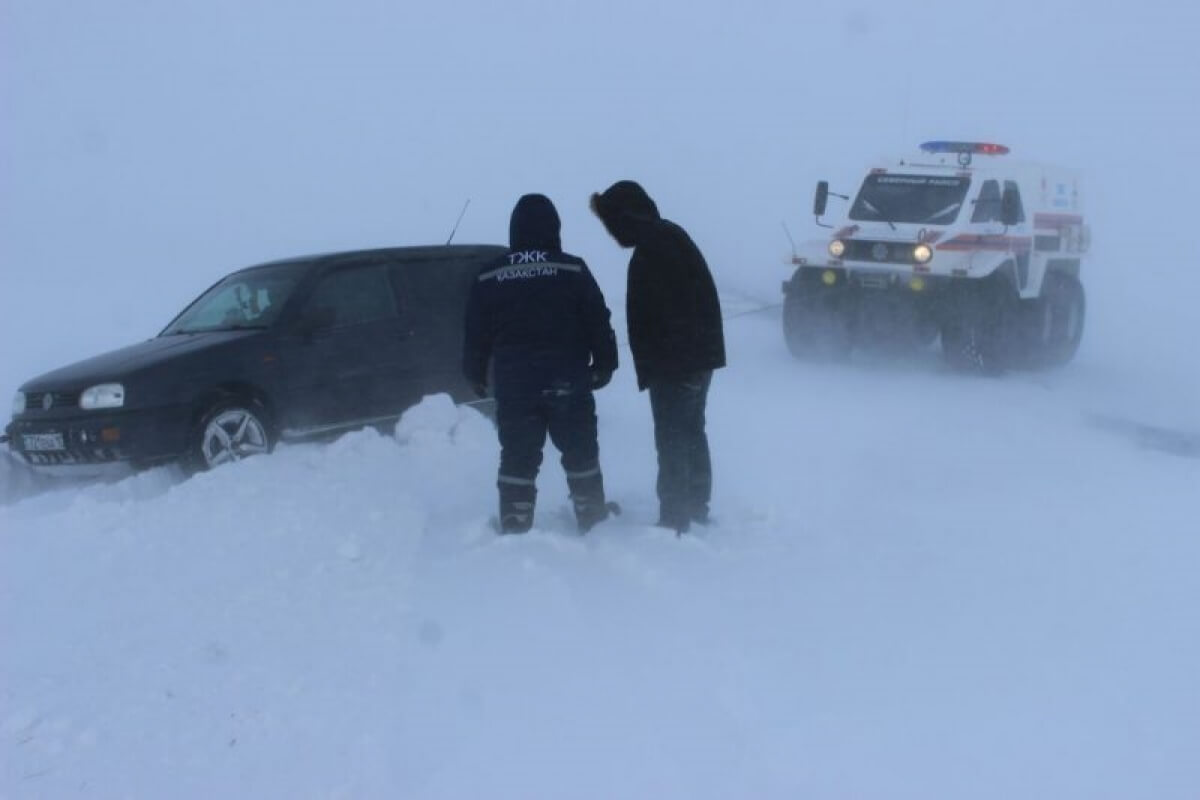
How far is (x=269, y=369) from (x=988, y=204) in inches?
312

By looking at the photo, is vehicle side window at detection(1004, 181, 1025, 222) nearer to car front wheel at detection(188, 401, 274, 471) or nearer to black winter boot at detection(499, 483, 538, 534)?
car front wheel at detection(188, 401, 274, 471)

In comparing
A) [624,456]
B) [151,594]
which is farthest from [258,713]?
[624,456]

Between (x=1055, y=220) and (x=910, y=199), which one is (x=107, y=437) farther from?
(x=1055, y=220)

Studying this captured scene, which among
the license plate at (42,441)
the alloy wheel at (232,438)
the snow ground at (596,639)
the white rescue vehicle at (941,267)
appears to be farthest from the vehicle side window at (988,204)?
the license plate at (42,441)

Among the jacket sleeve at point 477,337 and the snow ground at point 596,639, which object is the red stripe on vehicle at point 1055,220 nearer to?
the snow ground at point 596,639

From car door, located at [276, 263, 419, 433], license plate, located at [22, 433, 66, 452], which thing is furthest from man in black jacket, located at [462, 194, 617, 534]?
license plate, located at [22, 433, 66, 452]

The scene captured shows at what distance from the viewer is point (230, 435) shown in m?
7.25

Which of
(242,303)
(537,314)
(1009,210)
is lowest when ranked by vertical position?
(1009,210)

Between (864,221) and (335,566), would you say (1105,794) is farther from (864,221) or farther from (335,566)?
(864,221)

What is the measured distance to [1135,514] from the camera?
20.9 feet

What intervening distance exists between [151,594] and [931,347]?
10.4 metres

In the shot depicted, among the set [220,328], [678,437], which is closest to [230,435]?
[220,328]

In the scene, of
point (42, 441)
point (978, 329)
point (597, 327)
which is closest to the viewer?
point (597, 327)

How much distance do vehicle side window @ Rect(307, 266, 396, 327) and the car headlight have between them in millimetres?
1420
